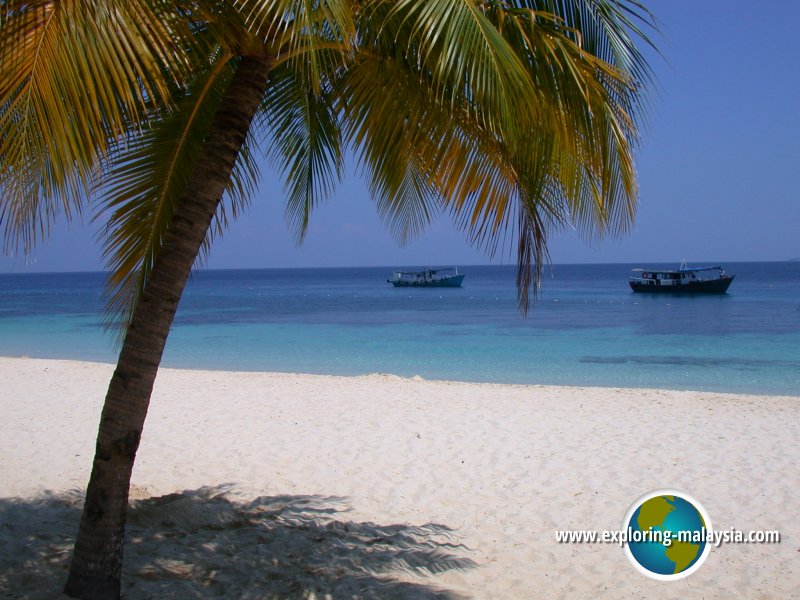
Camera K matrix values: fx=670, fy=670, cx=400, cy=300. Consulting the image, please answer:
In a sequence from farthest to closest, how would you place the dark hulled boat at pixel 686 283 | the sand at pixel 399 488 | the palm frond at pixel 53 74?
1. the dark hulled boat at pixel 686 283
2. the sand at pixel 399 488
3. the palm frond at pixel 53 74

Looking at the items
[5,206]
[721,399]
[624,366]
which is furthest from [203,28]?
[624,366]

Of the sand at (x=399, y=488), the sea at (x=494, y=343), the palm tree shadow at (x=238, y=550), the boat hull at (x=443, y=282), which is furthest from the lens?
the boat hull at (x=443, y=282)

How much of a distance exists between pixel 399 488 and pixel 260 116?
11.2ft

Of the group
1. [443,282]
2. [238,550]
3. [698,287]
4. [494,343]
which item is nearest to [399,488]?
[238,550]

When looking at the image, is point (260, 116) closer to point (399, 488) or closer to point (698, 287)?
point (399, 488)

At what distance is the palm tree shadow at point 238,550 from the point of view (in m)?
3.82

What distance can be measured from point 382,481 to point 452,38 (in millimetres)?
4456

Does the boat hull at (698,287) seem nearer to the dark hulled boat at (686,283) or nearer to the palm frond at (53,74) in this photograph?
the dark hulled boat at (686,283)

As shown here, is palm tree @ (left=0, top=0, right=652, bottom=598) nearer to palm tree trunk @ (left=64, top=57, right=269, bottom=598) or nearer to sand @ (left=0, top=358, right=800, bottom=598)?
palm tree trunk @ (left=64, top=57, right=269, bottom=598)

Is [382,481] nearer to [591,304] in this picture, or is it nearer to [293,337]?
[293,337]

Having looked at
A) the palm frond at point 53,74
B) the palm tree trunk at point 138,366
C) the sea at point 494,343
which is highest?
the palm frond at point 53,74

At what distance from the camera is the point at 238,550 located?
438cm

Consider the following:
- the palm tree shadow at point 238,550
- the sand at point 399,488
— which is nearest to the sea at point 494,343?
the sand at point 399,488

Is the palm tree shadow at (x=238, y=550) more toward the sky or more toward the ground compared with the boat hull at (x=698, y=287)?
more toward the ground
